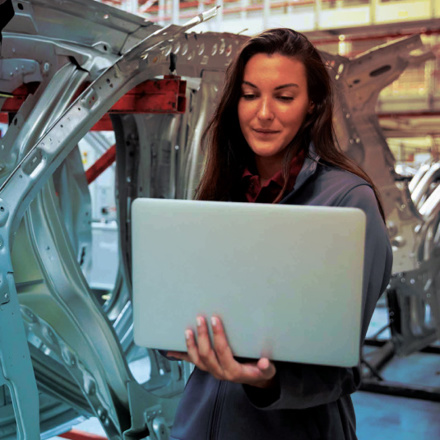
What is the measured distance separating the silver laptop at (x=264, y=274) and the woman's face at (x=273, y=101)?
29cm

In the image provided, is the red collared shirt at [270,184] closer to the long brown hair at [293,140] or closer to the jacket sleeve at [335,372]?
the long brown hair at [293,140]

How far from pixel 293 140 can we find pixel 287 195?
0.17m

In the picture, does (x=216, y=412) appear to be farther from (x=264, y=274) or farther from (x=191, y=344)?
(x=264, y=274)

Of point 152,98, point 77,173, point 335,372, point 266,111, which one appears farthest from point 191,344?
point 77,173

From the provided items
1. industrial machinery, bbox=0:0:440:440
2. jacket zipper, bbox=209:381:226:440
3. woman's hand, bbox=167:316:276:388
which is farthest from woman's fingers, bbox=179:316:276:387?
industrial machinery, bbox=0:0:440:440

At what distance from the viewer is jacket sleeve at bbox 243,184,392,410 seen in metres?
1.24

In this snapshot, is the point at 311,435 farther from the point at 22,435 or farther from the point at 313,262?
the point at 22,435

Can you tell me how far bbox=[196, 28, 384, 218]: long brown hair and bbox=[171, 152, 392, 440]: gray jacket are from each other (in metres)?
0.05

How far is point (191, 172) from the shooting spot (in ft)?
10.6

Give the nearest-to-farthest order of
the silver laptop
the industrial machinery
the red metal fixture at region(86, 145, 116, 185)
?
the silver laptop → the industrial machinery → the red metal fixture at region(86, 145, 116, 185)

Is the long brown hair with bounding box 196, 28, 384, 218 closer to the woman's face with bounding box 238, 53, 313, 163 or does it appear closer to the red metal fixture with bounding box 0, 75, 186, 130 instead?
the woman's face with bounding box 238, 53, 313, 163

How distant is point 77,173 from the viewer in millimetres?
3863

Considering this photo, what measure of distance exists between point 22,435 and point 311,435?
4.44ft

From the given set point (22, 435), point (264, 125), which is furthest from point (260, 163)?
point (22, 435)
